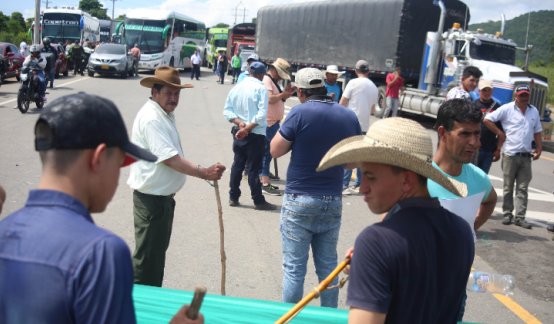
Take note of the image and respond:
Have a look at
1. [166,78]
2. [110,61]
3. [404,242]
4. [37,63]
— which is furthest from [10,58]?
[404,242]

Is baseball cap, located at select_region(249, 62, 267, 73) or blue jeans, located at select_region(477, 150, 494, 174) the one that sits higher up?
baseball cap, located at select_region(249, 62, 267, 73)

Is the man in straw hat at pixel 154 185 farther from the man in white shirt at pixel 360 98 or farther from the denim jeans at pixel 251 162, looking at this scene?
the man in white shirt at pixel 360 98

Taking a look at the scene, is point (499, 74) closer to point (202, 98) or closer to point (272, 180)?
point (272, 180)

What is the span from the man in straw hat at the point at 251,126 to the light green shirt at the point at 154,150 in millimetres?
2959

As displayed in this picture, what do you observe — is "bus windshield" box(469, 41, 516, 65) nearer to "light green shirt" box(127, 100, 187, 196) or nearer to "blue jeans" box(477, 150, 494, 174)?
"blue jeans" box(477, 150, 494, 174)

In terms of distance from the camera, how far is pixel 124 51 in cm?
2553

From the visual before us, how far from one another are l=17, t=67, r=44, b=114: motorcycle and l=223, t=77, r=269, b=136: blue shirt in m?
8.63

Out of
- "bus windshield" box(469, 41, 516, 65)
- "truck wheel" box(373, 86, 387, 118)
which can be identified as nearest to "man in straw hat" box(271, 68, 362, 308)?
"bus windshield" box(469, 41, 516, 65)

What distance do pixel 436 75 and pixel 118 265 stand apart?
16.5m

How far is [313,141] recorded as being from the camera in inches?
140

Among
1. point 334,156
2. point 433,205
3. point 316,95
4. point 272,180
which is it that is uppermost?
point 316,95

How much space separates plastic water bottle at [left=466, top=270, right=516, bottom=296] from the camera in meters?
4.87

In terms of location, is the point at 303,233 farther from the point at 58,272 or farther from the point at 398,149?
the point at 58,272

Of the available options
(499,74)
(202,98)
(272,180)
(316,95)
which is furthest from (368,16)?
(316,95)
